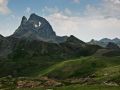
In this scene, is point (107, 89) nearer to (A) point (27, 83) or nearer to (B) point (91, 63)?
(A) point (27, 83)

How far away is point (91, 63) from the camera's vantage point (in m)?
198

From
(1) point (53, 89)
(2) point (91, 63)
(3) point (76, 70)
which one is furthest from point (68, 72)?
(1) point (53, 89)

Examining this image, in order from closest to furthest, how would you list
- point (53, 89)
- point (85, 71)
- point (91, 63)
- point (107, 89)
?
point (107, 89), point (53, 89), point (85, 71), point (91, 63)

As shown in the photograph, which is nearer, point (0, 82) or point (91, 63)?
point (0, 82)

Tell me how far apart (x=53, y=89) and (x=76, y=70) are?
9838cm

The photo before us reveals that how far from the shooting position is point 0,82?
124m

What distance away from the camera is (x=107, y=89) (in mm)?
80125

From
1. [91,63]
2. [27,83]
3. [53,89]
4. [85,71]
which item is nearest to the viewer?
[53,89]

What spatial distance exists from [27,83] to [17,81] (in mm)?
4692

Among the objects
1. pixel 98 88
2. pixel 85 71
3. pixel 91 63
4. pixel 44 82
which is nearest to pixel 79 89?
pixel 98 88

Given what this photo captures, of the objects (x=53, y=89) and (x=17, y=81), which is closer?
(x=53, y=89)

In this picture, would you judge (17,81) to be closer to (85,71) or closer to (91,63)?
(85,71)

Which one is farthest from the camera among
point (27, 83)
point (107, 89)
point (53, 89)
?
point (27, 83)

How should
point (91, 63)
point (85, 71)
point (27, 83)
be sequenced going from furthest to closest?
point (91, 63)
point (85, 71)
point (27, 83)
